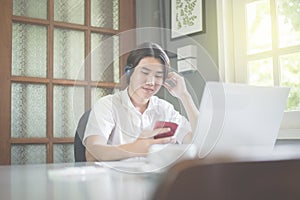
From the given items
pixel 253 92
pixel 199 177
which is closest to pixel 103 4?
pixel 253 92

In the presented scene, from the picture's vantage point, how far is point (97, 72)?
318cm

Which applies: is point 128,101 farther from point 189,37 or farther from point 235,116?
point 189,37

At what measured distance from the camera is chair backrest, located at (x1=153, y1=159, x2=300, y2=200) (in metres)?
0.22

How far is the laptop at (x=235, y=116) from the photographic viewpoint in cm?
125

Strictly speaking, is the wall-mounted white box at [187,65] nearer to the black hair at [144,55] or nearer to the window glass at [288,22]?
the window glass at [288,22]

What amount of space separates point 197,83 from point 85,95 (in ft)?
2.50

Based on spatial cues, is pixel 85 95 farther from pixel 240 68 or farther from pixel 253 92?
pixel 253 92

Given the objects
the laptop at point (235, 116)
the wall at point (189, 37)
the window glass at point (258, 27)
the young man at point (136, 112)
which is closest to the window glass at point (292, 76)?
the window glass at point (258, 27)

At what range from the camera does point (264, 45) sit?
2564 mm

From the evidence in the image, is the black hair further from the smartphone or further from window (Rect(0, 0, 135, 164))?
window (Rect(0, 0, 135, 164))

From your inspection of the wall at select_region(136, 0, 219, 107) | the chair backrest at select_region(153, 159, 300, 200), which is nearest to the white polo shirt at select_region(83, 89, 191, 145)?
the wall at select_region(136, 0, 219, 107)

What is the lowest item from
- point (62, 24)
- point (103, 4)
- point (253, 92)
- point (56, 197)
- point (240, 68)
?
point (56, 197)

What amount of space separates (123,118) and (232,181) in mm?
1654

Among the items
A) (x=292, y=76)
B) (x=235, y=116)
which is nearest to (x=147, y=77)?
(x=235, y=116)
